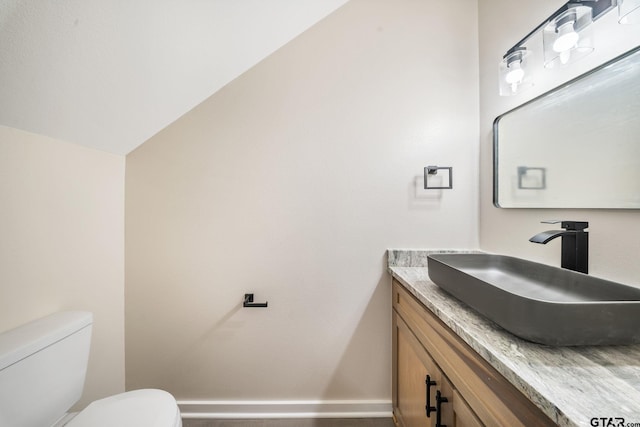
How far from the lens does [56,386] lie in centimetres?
96

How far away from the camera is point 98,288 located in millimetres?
1319

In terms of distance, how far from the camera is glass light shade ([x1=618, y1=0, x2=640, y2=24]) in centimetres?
74

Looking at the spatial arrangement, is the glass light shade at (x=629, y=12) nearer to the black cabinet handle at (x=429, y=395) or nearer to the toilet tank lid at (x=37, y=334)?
the black cabinet handle at (x=429, y=395)

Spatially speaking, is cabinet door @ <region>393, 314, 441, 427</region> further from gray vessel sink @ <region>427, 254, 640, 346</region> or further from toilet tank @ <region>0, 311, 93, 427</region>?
toilet tank @ <region>0, 311, 93, 427</region>

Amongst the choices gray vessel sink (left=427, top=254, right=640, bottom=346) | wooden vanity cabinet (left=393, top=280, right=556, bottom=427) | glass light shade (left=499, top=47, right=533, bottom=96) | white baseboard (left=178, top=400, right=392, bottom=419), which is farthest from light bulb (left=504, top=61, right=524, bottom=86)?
white baseboard (left=178, top=400, right=392, bottom=419)

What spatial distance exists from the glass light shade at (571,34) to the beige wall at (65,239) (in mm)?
2098

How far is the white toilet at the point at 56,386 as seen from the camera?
0.82 m

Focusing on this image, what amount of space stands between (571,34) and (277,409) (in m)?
2.21

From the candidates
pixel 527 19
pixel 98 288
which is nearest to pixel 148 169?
pixel 98 288

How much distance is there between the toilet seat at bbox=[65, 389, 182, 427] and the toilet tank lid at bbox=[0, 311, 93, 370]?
0.31m

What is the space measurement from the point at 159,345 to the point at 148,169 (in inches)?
41.3

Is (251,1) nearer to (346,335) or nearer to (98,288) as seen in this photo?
(98,288)

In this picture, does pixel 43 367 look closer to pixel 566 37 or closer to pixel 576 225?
pixel 576 225

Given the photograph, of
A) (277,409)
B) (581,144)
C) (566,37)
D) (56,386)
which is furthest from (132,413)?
(566,37)
